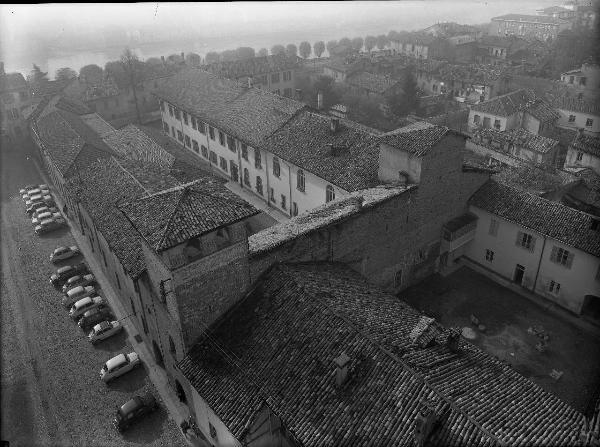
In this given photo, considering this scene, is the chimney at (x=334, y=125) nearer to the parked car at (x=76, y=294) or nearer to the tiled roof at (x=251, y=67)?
the parked car at (x=76, y=294)

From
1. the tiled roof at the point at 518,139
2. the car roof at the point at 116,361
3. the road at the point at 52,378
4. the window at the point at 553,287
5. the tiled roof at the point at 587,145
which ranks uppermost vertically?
the tiled roof at the point at 587,145

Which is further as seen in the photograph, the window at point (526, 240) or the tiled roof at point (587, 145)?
the tiled roof at point (587, 145)

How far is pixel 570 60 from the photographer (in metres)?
79.6

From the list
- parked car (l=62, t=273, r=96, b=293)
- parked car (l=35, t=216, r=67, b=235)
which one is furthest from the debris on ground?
parked car (l=35, t=216, r=67, b=235)

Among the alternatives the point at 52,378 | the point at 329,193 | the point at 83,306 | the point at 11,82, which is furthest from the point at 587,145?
the point at 11,82

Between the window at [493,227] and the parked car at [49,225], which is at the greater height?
the window at [493,227]

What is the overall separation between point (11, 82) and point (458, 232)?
2191 inches

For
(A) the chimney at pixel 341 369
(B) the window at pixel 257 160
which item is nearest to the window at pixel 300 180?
(B) the window at pixel 257 160

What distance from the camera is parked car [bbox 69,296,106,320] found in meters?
29.9

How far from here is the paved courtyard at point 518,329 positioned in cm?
2506

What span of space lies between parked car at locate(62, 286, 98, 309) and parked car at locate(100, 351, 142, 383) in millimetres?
7171

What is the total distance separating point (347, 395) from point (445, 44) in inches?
Answer: 4426

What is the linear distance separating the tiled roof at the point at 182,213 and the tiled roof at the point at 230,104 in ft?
67.6

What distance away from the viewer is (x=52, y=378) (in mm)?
25609
